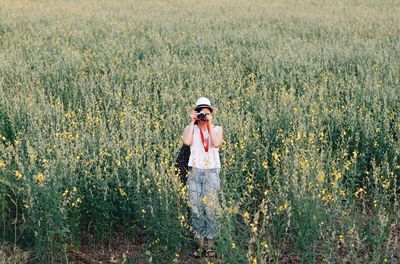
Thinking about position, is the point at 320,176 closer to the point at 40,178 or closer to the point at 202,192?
the point at 202,192

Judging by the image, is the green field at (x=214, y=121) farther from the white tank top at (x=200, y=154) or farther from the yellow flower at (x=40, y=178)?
the white tank top at (x=200, y=154)

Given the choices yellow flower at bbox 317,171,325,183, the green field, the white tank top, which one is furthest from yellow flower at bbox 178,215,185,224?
yellow flower at bbox 317,171,325,183

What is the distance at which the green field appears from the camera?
15.5 ft

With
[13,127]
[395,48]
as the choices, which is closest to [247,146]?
[13,127]

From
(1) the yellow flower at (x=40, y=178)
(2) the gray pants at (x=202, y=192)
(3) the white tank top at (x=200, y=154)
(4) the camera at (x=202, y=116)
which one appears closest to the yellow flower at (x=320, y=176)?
(2) the gray pants at (x=202, y=192)

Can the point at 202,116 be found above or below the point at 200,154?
above

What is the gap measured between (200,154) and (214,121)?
164 cm

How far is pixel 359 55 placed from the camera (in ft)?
34.2

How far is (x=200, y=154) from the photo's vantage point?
17.0 ft

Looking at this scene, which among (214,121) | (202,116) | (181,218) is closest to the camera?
(181,218)

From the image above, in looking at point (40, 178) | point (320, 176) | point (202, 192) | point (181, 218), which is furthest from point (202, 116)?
point (40, 178)

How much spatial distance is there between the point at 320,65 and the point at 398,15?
25.1ft

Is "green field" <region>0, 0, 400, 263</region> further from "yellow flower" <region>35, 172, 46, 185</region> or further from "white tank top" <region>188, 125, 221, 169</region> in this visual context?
"white tank top" <region>188, 125, 221, 169</region>

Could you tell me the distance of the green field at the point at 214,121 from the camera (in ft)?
15.5
